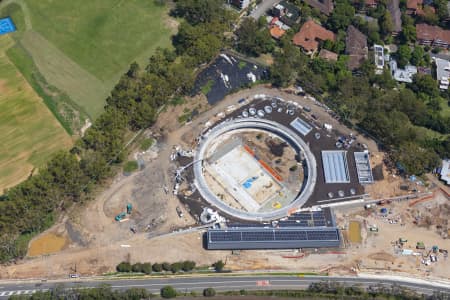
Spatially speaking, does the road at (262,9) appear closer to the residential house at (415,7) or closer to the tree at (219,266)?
the residential house at (415,7)

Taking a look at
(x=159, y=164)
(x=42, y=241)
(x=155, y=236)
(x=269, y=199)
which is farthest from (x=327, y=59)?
(x=42, y=241)

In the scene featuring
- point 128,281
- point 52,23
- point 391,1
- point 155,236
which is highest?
point 391,1

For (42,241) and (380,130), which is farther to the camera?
(380,130)

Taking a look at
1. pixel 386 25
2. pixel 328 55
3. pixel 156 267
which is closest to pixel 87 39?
pixel 328 55

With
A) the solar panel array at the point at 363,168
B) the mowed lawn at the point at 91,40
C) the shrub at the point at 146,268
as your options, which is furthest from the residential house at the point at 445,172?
the mowed lawn at the point at 91,40

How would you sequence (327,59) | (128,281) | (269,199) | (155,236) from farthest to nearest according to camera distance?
(327,59) < (269,199) < (155,236) < (128,281)

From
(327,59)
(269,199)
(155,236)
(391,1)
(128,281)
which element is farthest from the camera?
(391,1)

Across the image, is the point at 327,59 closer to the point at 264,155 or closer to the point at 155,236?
the point at 264,155
